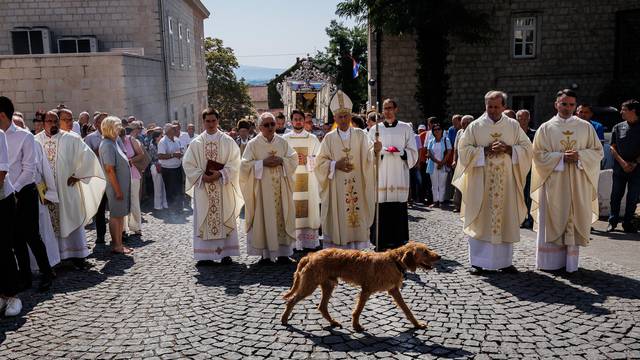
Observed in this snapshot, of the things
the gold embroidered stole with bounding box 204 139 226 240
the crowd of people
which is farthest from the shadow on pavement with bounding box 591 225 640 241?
the gold embroidered stole with bounding box 204 139 226 240

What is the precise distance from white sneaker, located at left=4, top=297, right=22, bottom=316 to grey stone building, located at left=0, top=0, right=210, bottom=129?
11.3 meters

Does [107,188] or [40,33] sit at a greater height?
[40,33]

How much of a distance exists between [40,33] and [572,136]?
753 inches

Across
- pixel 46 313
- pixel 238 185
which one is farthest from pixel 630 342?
pixel 46 313

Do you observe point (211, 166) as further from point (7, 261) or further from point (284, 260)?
point (7, 261)

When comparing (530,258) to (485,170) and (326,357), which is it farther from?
(326,357)

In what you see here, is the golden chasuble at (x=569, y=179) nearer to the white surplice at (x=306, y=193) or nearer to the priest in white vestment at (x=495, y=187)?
the priest in white vestment at (x=495, y=187)

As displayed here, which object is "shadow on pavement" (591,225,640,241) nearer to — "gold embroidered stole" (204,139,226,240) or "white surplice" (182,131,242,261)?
"white surplice" (182,131,242,261)

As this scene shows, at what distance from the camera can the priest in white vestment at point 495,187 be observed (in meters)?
6.77

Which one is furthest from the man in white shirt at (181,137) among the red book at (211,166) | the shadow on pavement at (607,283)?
the shadow on pavement at (607,283)

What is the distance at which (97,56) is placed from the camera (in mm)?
15922

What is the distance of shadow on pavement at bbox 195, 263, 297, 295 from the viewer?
6.56m

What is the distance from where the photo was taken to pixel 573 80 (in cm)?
2509

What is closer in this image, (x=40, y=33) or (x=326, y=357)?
(x=326, y=357)
